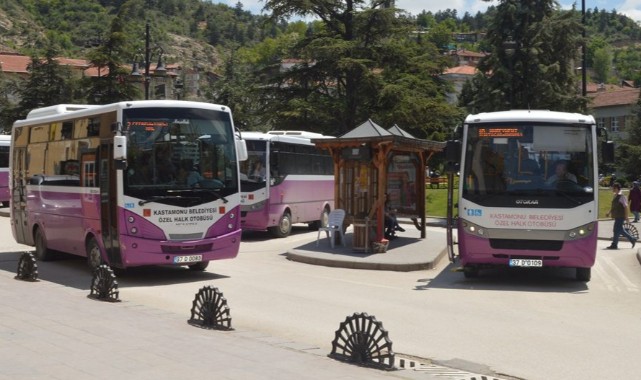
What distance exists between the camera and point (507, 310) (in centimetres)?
1291

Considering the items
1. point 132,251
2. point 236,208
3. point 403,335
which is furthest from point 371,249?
point 403,335

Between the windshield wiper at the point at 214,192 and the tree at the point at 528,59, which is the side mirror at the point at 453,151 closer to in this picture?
the windshield wiper at the point at 214,192

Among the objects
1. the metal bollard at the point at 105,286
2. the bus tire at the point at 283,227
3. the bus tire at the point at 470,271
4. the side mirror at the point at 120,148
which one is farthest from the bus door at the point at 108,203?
the bus tire at the point at 283,227

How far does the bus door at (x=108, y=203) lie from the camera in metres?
15.4

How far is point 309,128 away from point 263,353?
1290 inches

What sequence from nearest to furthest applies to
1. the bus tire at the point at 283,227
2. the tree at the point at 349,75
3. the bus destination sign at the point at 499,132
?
the bus destination sign at the point at 499,132
the bus tire at the point at 283,227
the tree at the point at 349,75

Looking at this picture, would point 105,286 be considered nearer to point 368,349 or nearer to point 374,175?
point 368,349

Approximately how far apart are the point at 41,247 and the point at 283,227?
9.17m

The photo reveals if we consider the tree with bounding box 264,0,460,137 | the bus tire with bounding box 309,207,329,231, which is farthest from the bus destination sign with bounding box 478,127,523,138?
the tree with bounding box 264,0,460,137

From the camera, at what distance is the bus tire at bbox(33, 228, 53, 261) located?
751 inches

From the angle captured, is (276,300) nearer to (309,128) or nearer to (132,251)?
(132,251)

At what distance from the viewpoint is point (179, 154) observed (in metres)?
15.5

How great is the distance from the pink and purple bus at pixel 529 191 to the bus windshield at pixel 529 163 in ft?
0.06

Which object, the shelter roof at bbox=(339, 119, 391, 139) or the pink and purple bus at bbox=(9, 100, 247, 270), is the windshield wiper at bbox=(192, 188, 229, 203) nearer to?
the pink and purple bus at bbox=(9, 100, 247, 270)
